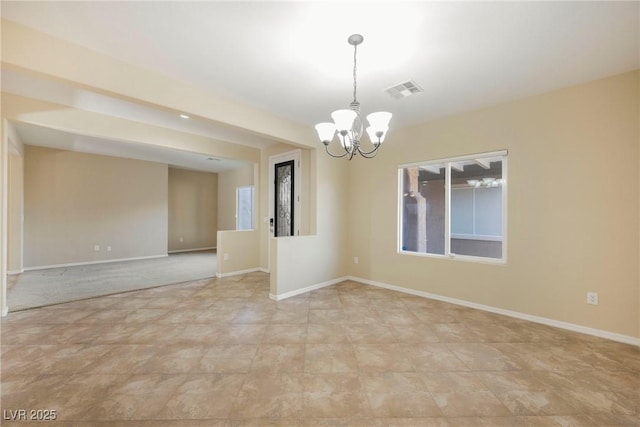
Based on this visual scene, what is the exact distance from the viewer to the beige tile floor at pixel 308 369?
1.69 meters

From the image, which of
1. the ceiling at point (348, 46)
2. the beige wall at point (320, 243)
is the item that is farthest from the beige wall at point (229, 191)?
the ceiling at point (348, 46)

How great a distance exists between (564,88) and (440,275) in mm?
2673

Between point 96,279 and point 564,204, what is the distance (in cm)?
739

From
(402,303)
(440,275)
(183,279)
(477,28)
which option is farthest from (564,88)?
(183,279)

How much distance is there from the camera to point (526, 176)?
318 cm

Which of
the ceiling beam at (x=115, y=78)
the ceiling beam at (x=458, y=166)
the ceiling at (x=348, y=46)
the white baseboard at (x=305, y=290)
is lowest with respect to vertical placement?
the white baseboard at (x=305, y=290)

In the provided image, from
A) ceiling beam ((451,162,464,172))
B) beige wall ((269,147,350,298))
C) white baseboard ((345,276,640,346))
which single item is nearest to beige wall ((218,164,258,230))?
beige wall ((269,147,350,298))

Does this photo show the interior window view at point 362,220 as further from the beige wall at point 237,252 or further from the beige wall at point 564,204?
the beige wall at point 237,252

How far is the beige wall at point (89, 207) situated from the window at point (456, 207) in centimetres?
679

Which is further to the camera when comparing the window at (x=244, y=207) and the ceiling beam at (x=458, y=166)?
the window at (x=244, y=207)

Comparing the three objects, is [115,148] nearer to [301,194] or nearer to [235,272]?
[235,272]

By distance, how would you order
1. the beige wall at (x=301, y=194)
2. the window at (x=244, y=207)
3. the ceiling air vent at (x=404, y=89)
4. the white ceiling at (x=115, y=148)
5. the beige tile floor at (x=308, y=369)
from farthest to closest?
the window at (x=244, y=207)
the white ceiling at (x=115, y=148)
the beige wall at (x=301, y=194)
the ceiling air vent at (x=404, y=89)
the beige tile floor at (x=308, y=369)

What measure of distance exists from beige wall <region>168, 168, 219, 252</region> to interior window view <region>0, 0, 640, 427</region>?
342cm

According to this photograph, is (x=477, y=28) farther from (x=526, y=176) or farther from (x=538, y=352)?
(x=538, y=352)
